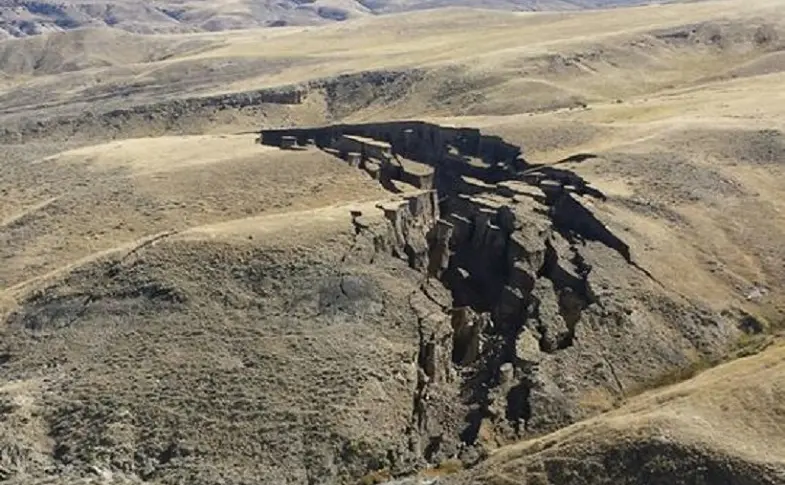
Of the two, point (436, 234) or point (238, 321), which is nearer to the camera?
point (238, 321)

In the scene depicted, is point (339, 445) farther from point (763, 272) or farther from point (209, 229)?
point (763, 272)

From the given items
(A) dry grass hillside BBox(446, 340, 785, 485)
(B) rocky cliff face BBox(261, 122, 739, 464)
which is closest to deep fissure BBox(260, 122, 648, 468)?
(B) rocky cliff face BBox(261, 122, 739, 464)

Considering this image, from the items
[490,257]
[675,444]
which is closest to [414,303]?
[490,257]

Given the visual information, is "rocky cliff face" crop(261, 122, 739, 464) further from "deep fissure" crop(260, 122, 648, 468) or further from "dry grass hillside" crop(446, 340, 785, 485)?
"dry grass hillside" crop(446, 340, 785, 485)

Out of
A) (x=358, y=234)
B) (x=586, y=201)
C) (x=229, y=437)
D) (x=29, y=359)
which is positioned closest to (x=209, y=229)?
(x=358, y=234)

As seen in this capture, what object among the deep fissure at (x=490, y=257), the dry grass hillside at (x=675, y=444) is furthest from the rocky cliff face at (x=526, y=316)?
the dry grass hillside at (x=675, y=444)

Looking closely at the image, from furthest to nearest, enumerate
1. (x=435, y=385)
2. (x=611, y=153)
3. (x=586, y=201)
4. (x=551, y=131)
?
(x=551, y=131) < (x=611, y=153) < (x=586, y=201) < (x=435, y=385)
